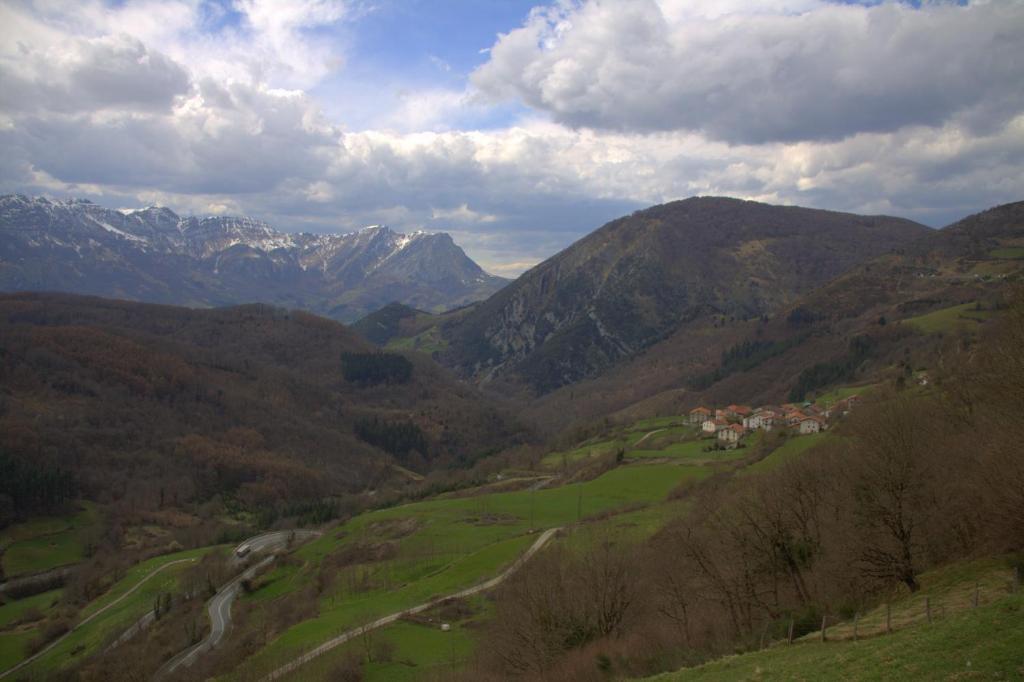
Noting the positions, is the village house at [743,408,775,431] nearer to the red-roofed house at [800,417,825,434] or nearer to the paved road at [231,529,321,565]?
the red-roofed house at [800,417,825,434]

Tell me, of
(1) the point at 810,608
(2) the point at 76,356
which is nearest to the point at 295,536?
(1) the point at 810,608

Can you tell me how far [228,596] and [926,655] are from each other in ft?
281

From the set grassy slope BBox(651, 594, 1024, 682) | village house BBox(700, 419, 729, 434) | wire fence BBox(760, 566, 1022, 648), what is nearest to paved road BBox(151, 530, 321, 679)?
wire fence BBox(760, 566, 1022, 648)

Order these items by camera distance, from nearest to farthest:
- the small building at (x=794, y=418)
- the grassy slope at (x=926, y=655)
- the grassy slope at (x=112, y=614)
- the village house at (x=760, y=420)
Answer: the grassy slope at (x=926, y=655) < the grassy slope at (x=112, y=614) < the small building at (x=794, y=418) < the village house at (x=760, y=420)

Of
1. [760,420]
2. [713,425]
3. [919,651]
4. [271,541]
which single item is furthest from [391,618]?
[760,420]

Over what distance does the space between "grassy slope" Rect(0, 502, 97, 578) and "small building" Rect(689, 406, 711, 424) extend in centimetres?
12101

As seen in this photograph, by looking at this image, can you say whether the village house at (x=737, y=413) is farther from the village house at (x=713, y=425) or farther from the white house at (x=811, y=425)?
the white house at (x=811, y=425)

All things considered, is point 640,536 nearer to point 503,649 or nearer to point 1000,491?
point 503,649

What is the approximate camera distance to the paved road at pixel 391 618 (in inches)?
1774

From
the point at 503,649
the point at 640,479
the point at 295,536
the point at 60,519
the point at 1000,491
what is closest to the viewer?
the point at 1000,491

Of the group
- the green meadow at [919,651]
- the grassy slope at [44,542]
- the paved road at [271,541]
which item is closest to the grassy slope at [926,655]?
the green meadow at [919,651]

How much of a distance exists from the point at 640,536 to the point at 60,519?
4625 inches

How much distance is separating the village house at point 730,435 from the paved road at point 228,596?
69.4m

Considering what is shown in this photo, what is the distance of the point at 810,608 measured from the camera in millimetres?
29281
